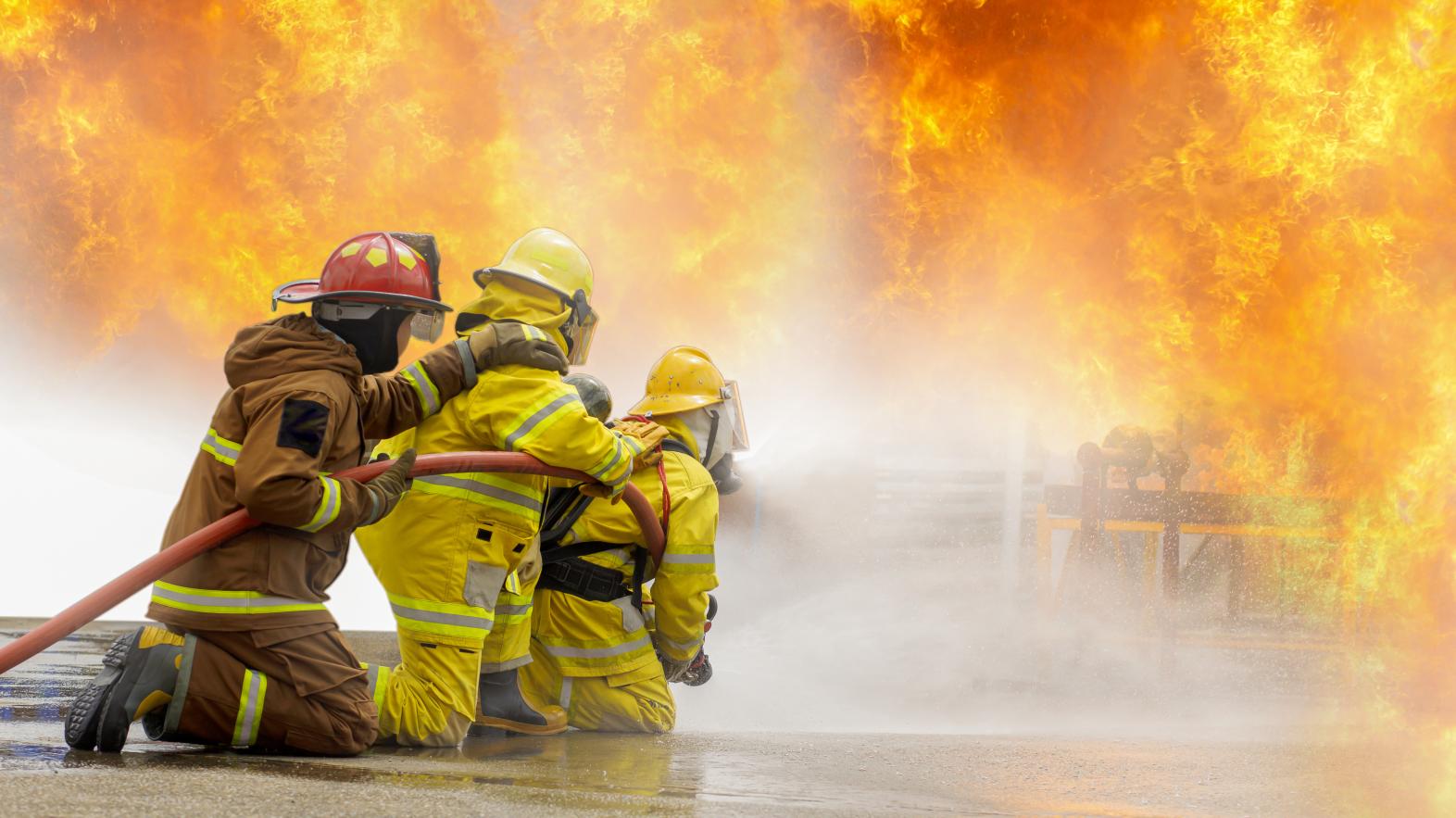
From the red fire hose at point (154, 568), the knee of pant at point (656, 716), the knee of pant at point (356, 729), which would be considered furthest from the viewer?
the knee of pant at point (656, 716)

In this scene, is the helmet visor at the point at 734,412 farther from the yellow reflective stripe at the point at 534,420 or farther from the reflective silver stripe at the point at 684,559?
the yellow reflective stripe at the point at 534,420

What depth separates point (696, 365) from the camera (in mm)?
4992

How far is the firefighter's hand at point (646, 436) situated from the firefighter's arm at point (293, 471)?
1.20 meters

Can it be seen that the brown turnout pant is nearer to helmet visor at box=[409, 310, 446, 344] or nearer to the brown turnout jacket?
the brown turnout jacket

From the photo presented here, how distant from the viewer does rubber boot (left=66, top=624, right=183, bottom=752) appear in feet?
10.9

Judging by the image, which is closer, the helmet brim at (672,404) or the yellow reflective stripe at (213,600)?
the yellow reflective stripe at (213,600)

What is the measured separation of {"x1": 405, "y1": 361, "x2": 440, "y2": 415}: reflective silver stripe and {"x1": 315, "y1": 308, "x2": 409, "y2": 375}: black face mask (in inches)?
4.9

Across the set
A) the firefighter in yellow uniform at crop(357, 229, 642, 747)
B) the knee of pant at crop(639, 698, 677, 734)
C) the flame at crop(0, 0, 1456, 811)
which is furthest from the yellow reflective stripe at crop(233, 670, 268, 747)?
the flame at crop(0, 0, 1456, 811)

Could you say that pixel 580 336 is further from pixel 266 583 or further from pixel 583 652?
pixel 266 583

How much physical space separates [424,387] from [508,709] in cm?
112

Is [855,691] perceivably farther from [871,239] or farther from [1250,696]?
[871,239]

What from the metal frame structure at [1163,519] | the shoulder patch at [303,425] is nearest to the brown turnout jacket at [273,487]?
the shoulder patch at [303,425]

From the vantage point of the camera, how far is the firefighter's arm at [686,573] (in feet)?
14.7

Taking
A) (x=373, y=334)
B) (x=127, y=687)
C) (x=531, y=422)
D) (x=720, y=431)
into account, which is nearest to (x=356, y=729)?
(x=127, y=687)
